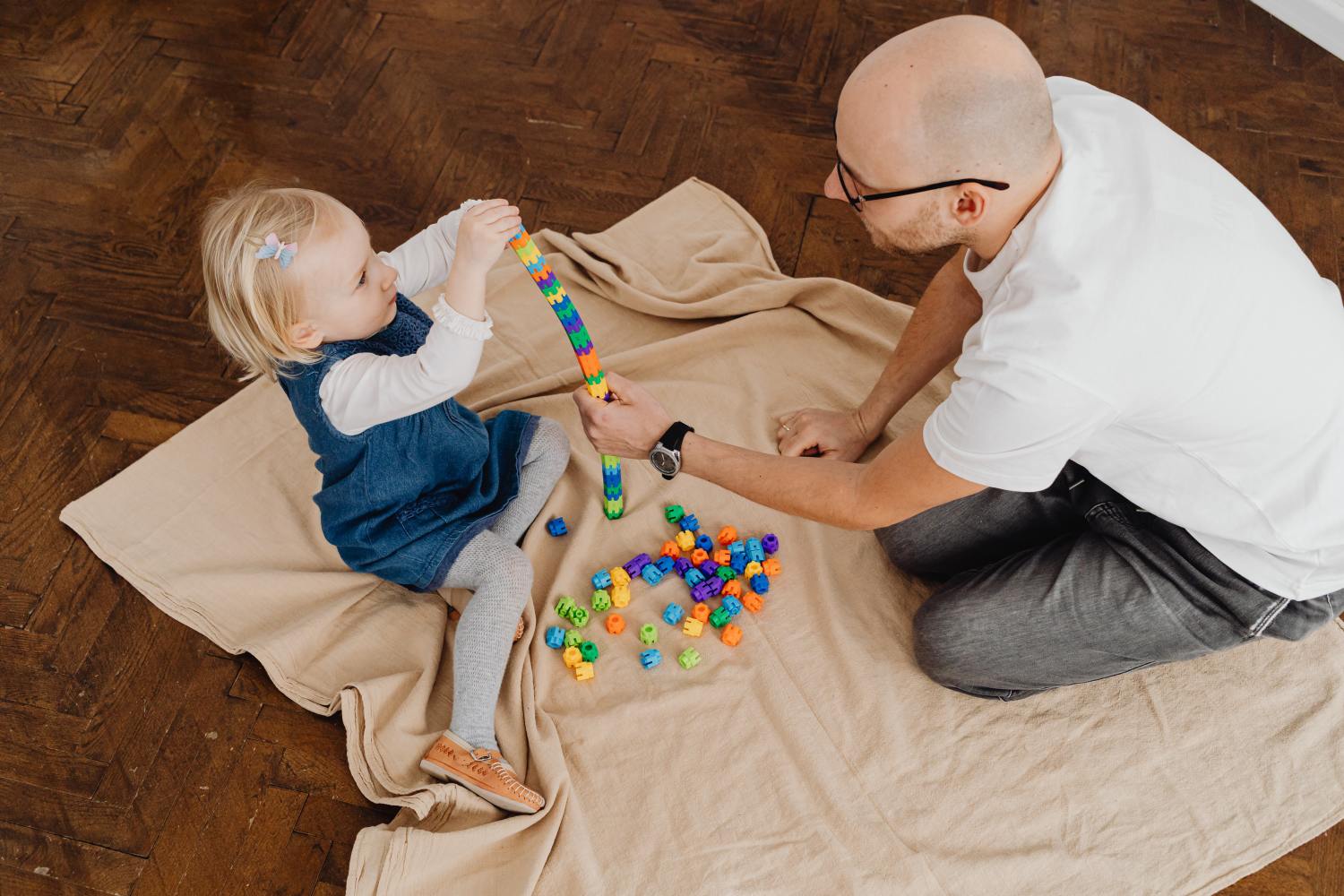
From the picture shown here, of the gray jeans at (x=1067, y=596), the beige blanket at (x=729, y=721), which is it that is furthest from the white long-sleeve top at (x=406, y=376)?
the gray jeans at (x=1067, y=596)

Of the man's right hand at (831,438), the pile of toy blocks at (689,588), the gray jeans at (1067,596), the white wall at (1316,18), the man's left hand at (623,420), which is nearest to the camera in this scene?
the gray jeans at (1067,596)

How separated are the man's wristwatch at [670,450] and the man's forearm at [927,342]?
47 cm

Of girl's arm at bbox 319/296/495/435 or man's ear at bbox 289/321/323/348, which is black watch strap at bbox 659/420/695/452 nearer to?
girl's arm at bbox 319/296/495/435

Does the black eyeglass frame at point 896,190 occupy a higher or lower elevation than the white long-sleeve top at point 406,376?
higher

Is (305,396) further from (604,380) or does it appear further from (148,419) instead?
(148,419)

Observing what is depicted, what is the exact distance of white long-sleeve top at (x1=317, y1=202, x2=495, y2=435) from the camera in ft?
4.80

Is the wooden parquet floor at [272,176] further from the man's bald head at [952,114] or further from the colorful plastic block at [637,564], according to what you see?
the man's bald head at [952,114]

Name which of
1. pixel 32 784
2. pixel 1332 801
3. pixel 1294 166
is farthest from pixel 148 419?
pixel 1294 166

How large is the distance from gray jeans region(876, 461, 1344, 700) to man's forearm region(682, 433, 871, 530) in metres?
0.29

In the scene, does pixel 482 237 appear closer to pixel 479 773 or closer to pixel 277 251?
pixel 277 251

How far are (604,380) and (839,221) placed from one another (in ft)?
3.26

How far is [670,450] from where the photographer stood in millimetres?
1648

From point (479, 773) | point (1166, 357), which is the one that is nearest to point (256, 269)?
point (479, 773)

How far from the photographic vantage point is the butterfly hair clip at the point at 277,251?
1.42 m
